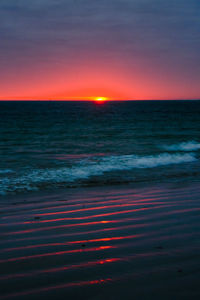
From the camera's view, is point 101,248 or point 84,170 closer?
point 101,248

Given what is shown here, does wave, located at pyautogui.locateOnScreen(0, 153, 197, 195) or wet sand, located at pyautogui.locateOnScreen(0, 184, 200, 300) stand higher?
wet sand, located at pyautogui.locateOnScreen(0, 184, 200, 300)

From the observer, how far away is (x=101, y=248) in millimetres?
4391

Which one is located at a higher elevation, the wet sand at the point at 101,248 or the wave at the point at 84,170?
the wet sand at the point at 101,248

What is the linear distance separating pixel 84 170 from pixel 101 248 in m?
7.39

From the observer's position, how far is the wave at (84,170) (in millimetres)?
9273

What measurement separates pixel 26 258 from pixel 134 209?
291cm

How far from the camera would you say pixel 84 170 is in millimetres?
11719

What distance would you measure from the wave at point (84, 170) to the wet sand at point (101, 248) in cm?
205

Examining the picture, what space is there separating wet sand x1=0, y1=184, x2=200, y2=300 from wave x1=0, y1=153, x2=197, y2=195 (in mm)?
2053

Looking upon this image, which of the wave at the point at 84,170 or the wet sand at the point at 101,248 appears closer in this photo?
the wet sand at the point at 101,248

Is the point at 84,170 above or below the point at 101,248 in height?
below

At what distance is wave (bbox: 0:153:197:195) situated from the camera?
30.4ft

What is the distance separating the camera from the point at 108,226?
17.4 ft

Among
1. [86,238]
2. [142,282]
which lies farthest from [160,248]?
[86,238]
